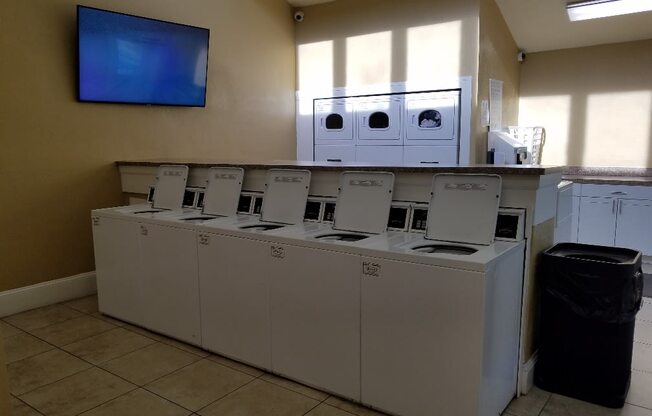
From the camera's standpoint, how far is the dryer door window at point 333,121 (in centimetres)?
571

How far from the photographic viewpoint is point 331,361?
7.66 feet

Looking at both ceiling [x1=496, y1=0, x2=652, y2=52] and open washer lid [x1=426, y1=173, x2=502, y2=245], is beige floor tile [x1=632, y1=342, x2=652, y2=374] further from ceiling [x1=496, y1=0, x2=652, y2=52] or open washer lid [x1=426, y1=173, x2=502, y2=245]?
ceiling [x1=496, y1=0, x2=652, y2=52]

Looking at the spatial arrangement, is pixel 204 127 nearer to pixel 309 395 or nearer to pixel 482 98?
pixel 482 98

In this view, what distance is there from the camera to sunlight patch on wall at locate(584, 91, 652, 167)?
5.10m

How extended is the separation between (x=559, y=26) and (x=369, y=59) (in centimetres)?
198

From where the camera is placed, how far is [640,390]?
2412mm

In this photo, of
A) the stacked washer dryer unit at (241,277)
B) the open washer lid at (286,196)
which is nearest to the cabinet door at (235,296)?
the stacked washer dryer unit at (241,277)

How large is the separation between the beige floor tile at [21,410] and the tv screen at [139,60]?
2347 mm

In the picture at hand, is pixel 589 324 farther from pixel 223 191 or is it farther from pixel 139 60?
pixel 139 60

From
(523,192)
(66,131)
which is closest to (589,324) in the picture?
(523,192)

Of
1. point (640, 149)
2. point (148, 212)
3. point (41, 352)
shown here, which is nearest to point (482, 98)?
point (640, 149)

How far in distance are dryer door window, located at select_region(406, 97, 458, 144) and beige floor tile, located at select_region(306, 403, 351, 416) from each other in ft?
11.3

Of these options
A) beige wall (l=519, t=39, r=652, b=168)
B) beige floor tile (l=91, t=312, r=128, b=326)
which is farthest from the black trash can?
beige wall (l=519, t=39, r=652, b=168)

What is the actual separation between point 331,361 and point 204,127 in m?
3.23
